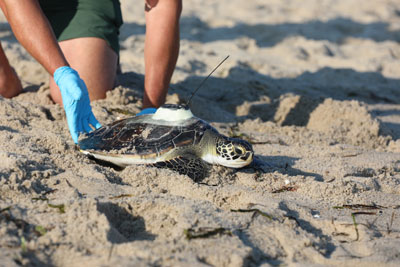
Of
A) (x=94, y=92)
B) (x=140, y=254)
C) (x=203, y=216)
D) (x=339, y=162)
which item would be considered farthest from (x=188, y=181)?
(x=94, y=92)

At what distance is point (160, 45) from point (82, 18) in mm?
609

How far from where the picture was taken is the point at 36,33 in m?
2.10

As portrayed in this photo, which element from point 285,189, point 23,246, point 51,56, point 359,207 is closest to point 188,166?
point 285,189

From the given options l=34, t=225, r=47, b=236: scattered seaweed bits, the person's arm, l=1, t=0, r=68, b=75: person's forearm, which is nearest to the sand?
l=34, t=225, r=47, b=236: scattered seaweed bits

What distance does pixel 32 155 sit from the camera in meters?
1.68

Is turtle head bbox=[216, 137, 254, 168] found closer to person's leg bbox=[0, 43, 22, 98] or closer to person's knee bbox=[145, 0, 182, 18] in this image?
person's knee bbox=[145, 0, 182, 18]

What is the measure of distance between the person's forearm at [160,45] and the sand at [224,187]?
0.15m

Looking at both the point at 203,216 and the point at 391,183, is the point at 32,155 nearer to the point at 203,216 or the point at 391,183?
the point at 203,216

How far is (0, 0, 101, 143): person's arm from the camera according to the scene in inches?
79.3

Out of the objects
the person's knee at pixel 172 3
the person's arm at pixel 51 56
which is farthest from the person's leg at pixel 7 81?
the person's knee at pixel 172 3

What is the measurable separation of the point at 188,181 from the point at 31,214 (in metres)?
0.54

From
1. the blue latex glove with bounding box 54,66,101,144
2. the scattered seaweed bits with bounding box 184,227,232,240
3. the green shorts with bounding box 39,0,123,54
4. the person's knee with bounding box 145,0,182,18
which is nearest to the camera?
the scattered seaweed bits with bounding box 184,227,232,240

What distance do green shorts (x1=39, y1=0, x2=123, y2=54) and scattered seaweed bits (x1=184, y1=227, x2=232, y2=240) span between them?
1836mm

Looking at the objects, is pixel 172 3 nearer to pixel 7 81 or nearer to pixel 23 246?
pixel 7 81
